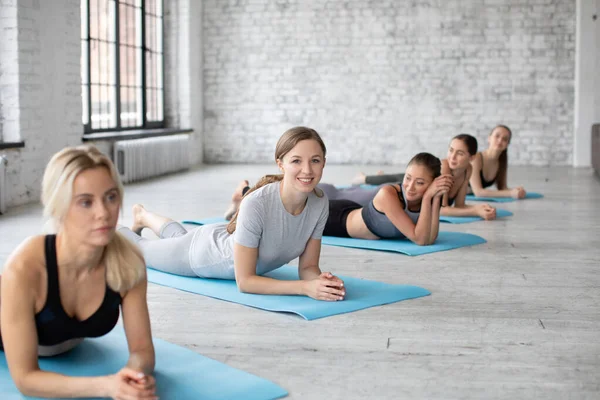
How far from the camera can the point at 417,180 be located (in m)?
4.87

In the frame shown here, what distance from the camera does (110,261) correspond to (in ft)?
7.42

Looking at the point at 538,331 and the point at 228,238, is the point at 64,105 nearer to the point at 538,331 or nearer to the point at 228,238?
the point at 228,238

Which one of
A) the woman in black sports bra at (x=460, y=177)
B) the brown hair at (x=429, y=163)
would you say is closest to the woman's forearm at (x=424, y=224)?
the brown hair at (x=429, y=163)

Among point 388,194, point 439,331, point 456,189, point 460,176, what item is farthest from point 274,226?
point 456,189

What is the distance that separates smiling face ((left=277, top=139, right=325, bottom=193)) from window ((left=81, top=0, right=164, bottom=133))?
6477 millimetres

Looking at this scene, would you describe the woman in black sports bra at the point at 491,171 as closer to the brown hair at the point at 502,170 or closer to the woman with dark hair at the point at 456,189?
the brown hair at the point at 502,170

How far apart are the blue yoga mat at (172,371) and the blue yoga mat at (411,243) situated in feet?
7.89

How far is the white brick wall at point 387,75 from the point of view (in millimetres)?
12040

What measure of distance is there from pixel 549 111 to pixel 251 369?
1041 centimetres

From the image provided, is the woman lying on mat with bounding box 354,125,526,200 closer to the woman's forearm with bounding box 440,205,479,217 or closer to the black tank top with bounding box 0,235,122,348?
the woman's forearm with bounding box 440,205,479,217

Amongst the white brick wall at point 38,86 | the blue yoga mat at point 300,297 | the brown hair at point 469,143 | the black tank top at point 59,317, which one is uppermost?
the white brick wall at point 38,86

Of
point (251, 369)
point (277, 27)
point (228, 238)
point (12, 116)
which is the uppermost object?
point (277, 27)

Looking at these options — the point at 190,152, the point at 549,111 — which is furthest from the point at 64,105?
the point at 549,111

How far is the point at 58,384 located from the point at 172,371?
1.75 ft
